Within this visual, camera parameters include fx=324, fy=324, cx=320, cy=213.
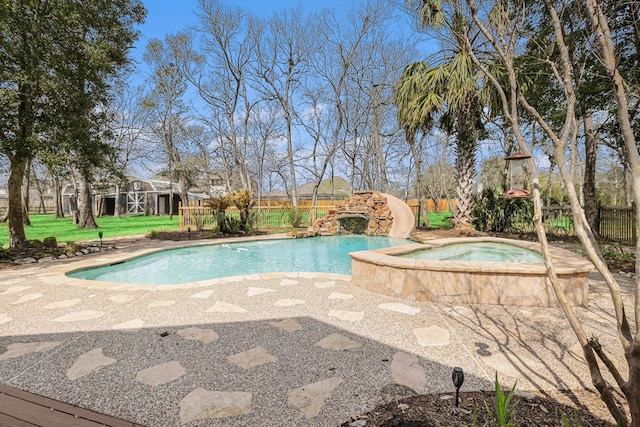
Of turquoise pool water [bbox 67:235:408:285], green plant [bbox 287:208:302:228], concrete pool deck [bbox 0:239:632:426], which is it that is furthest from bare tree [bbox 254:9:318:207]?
concrete pool deck [bbox 0:239:632:426]

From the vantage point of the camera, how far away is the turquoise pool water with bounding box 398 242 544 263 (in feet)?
18.5

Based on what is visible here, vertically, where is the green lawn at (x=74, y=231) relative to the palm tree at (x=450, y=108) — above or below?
below

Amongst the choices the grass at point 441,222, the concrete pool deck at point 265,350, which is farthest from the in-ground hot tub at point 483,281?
the grass at point 441,222

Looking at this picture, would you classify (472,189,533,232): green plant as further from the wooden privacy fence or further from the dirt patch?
the dirt patch

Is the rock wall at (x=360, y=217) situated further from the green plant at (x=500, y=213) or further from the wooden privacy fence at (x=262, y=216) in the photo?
the green plant at (x=500, y=213)

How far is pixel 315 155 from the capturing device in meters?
19.5

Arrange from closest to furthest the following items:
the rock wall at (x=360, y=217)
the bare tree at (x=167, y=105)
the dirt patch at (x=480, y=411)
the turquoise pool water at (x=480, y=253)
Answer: the dirt patch at (x=480, y=411) → the turquoise pool water at (x=480, y=253) → the rock wall at (x=360, y=217) → the bare tree at (x=167, y=105)

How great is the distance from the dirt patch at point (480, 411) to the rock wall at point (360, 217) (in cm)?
992

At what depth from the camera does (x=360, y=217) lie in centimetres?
1264

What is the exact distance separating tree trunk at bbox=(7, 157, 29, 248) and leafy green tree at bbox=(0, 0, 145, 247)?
0.06 ft

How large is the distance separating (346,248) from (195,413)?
777 cm

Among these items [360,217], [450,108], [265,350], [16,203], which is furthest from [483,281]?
[16,203]

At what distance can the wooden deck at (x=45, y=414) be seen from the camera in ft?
5.75

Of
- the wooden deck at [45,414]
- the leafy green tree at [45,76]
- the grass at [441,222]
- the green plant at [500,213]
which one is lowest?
the wooden deck at [45,414]
